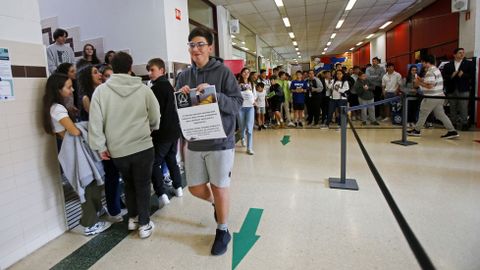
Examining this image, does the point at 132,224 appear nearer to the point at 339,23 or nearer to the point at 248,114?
the point at 248,114

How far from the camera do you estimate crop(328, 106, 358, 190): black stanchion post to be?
3.00 m

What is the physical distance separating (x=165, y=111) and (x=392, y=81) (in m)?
6.23

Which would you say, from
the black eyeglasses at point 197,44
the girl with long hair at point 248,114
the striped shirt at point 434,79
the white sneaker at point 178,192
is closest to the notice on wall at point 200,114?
the black eyeglasses at point 197,44

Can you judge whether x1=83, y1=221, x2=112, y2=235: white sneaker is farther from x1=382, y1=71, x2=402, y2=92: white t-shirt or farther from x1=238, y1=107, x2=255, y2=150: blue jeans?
x1=382, y1=71, x2=402, y2=92: white t-shirt

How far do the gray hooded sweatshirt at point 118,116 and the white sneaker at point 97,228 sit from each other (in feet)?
2.28

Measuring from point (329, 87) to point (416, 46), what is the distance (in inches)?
183

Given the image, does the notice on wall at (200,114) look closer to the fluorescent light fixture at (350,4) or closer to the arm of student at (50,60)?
the arm of student at (50,60)

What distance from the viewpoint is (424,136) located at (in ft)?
17.8

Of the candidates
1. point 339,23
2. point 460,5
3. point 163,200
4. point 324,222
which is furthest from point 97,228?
point 339,23

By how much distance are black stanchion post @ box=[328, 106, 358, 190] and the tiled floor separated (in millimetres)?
96

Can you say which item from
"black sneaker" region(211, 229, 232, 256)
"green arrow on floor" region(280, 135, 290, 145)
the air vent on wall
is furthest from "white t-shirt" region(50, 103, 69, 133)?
the air vent on wall

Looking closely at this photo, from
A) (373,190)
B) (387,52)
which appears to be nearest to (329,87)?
(373,190)

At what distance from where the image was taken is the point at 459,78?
5582 millimetres

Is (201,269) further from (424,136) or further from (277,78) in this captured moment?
(277,78)
